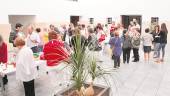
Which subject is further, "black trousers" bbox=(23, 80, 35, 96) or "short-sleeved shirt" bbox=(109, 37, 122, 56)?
"short-sleeved shirt" bbox=(109, 37, 122, 56)

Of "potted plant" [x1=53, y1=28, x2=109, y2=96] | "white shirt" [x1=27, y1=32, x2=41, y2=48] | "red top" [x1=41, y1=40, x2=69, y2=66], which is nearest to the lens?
"potted plant" [x1=53, y1=28, x2=109, y2=96]

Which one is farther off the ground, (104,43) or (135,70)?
(104,43)

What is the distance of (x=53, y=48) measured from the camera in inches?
190

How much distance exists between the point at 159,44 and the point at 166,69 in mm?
1295

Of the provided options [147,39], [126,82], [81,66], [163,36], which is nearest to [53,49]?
[81,66]

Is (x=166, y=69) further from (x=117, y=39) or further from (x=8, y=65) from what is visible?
(x=8, y=65)

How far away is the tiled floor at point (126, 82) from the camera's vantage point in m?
5.41

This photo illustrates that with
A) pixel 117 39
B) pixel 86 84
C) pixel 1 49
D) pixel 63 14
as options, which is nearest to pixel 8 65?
pixel 1 49

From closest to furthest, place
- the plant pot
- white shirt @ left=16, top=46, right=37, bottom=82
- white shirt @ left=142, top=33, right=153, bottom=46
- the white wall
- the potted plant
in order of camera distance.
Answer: the potted plant → the plant pot → white shirt @ left=16, top=46, right=37, bottom=82 → white shirt @ left=142, top=33, right=153, bottom=46 → the white wall

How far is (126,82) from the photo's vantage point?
6230 millimetres

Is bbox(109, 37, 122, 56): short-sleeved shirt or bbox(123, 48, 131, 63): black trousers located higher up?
bbox(109, 37, 122, 56): short-sleeved shirt

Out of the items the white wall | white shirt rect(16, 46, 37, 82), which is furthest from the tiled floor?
the white wall

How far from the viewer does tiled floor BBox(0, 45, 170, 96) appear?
541cm

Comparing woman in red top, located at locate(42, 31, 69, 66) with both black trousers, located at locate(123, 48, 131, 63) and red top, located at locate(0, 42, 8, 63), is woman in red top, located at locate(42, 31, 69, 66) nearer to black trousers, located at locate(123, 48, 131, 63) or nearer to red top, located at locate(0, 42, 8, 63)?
red top, located at locate(0, 42, 8, 63)
